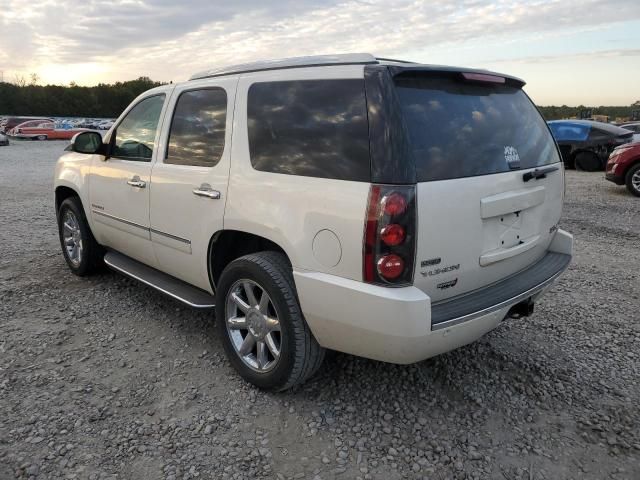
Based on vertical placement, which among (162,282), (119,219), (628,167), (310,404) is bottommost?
(310,404)

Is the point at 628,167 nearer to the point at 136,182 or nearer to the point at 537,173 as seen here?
the point at 537,173

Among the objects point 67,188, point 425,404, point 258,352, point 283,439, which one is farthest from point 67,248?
point 425,404

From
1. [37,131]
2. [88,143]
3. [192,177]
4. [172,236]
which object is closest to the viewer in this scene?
[192,177]

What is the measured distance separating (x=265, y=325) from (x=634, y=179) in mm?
10223

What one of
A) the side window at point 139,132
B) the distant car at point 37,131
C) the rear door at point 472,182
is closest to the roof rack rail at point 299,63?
the rear door at point 472,182

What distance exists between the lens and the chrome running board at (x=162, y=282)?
365cm

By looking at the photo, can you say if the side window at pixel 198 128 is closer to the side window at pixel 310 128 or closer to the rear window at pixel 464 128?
the side window at pixel 310 128

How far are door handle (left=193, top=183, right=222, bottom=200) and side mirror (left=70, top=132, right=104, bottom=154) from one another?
171 cm

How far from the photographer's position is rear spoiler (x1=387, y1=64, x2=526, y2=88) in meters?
2.66

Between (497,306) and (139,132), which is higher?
(139,132)

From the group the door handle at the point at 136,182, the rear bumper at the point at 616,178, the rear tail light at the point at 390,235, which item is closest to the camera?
the rear tail light at the point at 390,235

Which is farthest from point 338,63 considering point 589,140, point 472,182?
point 589,140

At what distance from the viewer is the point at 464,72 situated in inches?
114

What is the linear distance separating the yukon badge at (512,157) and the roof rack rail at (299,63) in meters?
0.93
